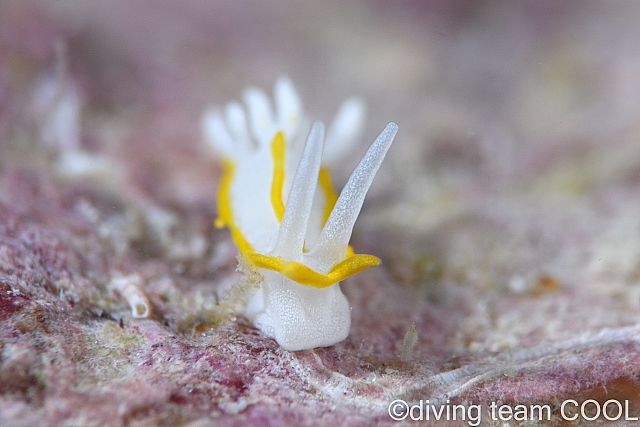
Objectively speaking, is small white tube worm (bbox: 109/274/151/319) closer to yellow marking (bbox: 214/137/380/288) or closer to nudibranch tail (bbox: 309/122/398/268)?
yellow marking (bbox: 214/137/380/288)

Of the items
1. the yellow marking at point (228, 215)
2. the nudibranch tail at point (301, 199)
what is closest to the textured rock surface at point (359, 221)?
the yellow marking at point (228, 215)

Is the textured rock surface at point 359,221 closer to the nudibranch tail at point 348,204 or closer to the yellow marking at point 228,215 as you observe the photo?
the yellow marking at point 228,215

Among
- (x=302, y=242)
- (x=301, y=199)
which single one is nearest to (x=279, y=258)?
(x=302, y=242)

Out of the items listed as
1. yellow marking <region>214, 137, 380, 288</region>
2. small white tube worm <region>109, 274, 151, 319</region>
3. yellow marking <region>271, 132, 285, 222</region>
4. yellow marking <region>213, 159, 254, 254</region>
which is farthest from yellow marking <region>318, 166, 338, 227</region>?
small white tube worm <region>109, 274, 151, 319</region>

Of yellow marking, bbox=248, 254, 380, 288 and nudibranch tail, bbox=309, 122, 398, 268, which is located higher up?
nudibranch tail, bbox=309, 122, 398, 268

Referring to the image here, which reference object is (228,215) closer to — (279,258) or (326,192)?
(326,192)

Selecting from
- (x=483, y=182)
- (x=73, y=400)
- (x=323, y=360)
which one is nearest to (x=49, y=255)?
(x=73, y=400)
